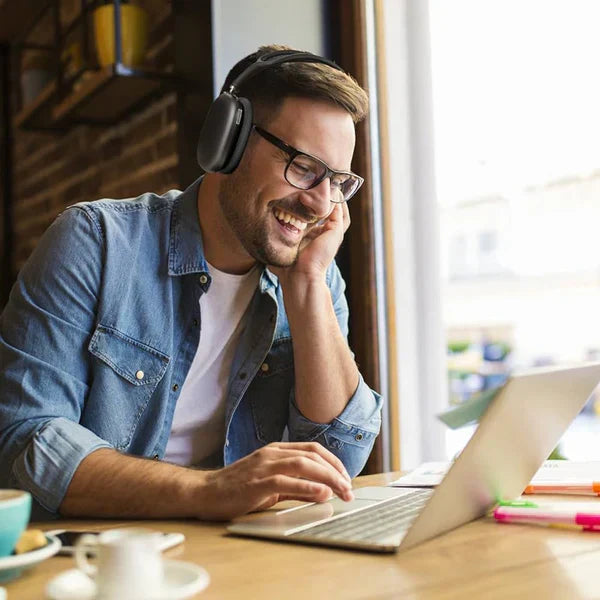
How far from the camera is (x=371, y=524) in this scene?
91 centimetres

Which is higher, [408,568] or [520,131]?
A: [520,131]

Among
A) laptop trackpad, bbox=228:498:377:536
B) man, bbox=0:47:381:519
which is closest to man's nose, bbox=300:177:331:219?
man, bbox=0:47:381:519

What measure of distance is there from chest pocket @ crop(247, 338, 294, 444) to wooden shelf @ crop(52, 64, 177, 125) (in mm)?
1142

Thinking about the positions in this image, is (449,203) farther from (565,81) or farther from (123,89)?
(123,89)

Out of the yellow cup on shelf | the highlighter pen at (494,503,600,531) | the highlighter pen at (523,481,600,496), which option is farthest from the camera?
the yellow cup on shelf

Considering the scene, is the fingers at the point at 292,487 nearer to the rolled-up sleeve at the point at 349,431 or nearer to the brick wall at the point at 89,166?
the rolled-up sleeve at the point at 349,431

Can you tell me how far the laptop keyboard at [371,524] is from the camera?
86 centimetres

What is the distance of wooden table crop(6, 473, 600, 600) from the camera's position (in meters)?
0.68

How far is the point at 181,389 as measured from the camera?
147 cm

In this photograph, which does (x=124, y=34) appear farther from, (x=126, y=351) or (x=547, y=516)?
(x=547, y=516)

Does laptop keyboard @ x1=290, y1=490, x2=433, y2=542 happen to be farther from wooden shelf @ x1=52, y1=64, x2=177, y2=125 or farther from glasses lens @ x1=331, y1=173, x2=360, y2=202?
wooden shelf @ x1=52, y1=64, x2=177, y2=125

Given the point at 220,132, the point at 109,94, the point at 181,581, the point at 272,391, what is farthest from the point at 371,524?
the point at 109,94

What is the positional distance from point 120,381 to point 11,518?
0.67 metres

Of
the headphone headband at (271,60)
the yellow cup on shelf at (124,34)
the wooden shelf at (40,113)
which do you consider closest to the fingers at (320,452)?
the headphone headband at (271,60)
